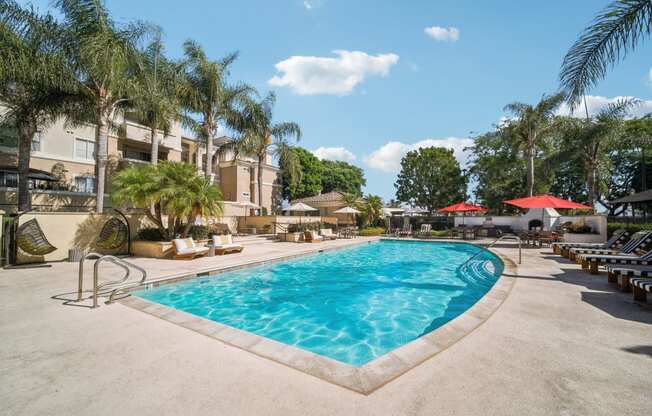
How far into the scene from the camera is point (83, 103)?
13227mm

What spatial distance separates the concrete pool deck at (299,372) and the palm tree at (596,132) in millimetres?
18044

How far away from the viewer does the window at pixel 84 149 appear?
2036 centimetres

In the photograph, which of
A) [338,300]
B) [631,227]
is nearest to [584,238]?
[631,227]

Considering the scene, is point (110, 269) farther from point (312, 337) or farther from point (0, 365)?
point (312, 337)

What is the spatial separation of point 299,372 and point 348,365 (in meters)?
0.53

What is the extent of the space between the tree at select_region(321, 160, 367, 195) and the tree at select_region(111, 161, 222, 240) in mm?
38937

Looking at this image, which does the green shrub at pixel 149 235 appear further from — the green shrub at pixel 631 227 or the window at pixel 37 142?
the green shrub at pixel 631 227

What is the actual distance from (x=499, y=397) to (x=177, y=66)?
21.5m

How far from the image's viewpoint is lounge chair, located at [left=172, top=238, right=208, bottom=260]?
1064 cm

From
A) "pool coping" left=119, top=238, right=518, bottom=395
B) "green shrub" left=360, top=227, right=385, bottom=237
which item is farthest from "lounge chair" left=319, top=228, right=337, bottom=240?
"pool coping" left=119, top=238, right=518, bottom=395

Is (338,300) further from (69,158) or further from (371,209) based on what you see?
(69,158)

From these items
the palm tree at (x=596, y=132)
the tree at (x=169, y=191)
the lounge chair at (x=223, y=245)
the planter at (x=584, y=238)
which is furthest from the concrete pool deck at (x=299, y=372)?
the palm tree at (x=596, y=132)

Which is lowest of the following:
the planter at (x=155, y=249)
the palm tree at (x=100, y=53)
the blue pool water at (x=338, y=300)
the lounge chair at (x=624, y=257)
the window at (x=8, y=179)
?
the blue pool water at (x=338, y=300)

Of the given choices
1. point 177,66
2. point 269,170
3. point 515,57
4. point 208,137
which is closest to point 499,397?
point 515,57
